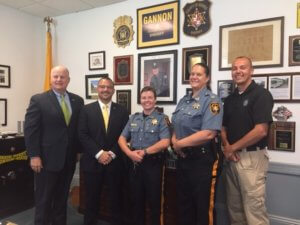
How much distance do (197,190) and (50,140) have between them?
1.23 meters

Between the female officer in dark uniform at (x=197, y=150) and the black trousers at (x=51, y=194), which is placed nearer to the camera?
the female officer in dark uniform at (x=197, y=150)

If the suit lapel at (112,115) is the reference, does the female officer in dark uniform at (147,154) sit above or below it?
below

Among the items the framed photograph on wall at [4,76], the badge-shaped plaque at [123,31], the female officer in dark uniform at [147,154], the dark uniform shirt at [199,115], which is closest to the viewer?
the dark uniform shirt at [199,115]

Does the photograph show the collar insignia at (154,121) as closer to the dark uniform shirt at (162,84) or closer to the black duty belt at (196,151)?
the black duty belt at (196,151)

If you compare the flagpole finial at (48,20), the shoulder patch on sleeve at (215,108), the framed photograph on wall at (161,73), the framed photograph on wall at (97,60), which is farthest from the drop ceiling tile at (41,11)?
the shoulder patch on sleeve at (215,108)

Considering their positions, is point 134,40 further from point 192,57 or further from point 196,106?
point 196,106

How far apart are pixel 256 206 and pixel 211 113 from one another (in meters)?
0.77

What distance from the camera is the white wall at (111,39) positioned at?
91.3 inches

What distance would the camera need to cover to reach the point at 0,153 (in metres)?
2.76

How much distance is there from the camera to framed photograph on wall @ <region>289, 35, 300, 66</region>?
2238mm

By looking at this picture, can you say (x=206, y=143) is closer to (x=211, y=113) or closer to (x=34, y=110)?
(x=211, y=113)

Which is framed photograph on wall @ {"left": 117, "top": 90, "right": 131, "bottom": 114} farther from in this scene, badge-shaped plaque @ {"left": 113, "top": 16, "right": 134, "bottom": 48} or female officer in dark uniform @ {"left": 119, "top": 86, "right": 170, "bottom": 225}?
female officer in dark uniform @ {"left": 119, "top": 86, "right": 170, "bottom": 225}

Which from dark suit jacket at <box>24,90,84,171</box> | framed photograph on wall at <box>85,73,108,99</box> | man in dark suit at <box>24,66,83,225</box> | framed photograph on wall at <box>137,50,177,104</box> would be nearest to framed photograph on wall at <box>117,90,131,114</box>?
framed photograph on wall at <box>137,50,177,104</box>

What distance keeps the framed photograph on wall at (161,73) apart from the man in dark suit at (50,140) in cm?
99
